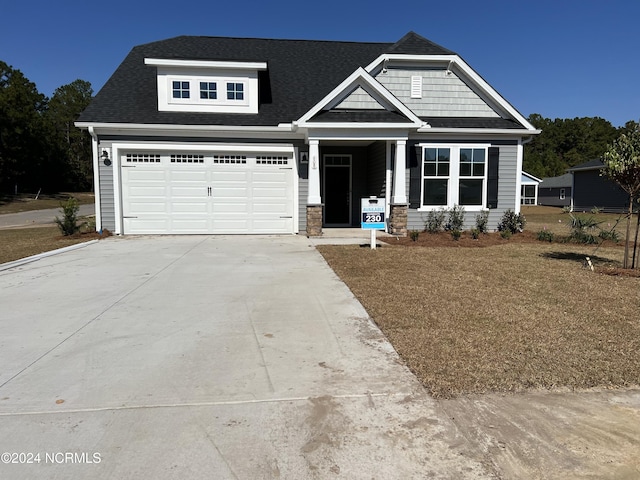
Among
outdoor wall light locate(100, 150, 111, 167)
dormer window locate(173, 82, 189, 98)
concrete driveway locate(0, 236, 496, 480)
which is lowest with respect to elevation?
concrete driveway locate(0, 236, 496, 480)

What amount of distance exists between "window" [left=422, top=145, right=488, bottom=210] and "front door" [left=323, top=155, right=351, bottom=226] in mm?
3037

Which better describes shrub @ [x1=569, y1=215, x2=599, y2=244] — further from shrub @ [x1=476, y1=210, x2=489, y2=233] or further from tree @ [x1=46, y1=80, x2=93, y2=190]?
tree @ [x1=46, y1=80, x2=93, y2=190]

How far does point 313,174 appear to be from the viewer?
13.1 metres

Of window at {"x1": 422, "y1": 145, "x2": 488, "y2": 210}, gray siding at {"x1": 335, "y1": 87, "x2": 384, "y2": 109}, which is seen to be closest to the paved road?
gray siding at {"x1": 335, "y1": 87, "x2": 384, "y2": 109}

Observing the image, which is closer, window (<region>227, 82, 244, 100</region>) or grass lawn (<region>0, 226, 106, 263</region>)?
grass lawn (<region>0, 226, 106, 263</region>)

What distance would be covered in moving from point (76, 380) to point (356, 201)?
13.3 meters

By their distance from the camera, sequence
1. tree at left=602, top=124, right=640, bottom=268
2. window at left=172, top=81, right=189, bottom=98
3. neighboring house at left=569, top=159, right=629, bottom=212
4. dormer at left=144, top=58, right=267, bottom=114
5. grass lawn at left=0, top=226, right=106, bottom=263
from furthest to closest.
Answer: neighboring house at left=569, top=159, right=629, bottom=212 → window at left=172, top=81, right=189, bottom=98 → dormer at left=144, top=58, right=267, bottom=114 → grass lawn at left=0, top=226, right=106, bottom=263 → tree at left=602, top=124, right=640, bottom=268

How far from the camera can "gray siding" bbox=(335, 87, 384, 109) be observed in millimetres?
13203

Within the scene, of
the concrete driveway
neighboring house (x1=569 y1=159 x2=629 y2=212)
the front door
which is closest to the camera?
the concrete driveway

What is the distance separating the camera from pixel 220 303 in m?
6.03

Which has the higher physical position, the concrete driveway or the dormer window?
the dormer window

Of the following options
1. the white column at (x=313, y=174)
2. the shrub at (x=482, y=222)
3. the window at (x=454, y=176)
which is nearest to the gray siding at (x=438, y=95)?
the window at (x=454, y=176)

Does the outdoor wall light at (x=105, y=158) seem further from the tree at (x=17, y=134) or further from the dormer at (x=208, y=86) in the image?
the tree at (x=17, y=134)

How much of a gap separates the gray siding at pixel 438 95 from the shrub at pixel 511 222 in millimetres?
3453
